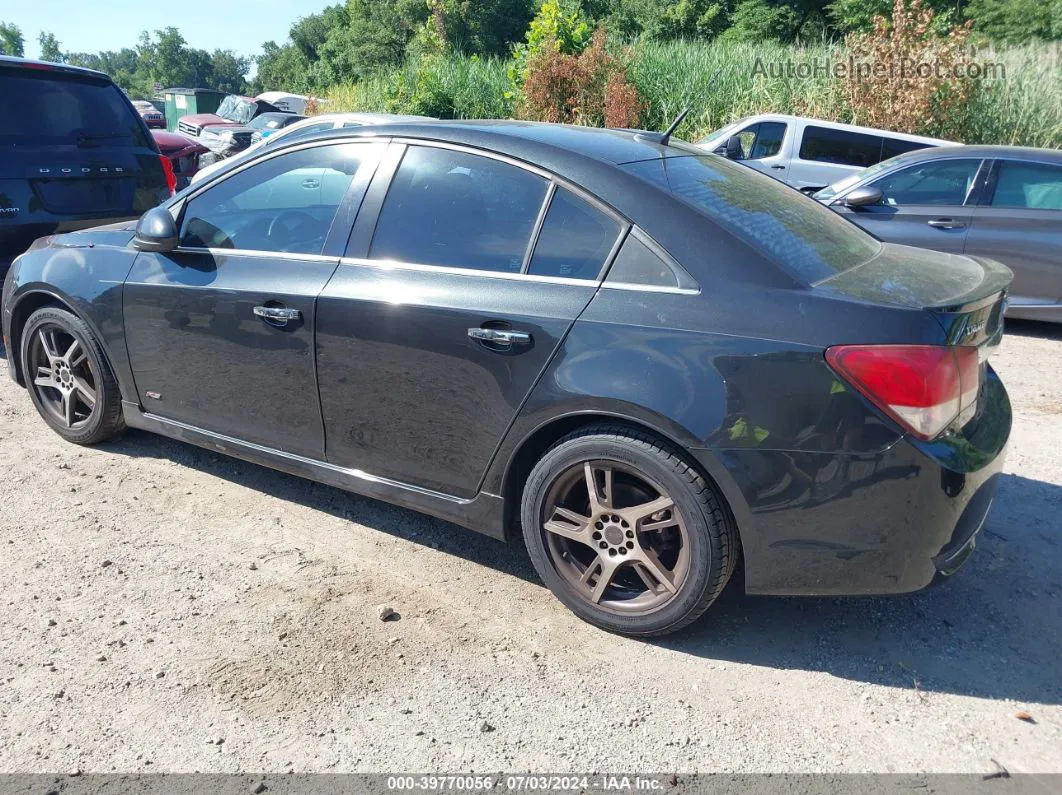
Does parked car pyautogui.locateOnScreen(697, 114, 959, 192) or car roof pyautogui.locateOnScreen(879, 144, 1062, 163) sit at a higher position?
car roof pyautogui.locateOnScreen(879, 144, 1062, 163)

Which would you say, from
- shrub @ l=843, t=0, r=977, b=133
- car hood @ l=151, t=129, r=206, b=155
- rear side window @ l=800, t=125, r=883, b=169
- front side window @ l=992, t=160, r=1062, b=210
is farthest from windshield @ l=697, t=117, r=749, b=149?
car hood @ l=151, t=129, r=206, b=155

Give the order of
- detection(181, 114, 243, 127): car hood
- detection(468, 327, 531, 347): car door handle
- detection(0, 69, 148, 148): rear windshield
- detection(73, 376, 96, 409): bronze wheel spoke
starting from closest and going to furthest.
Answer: detection(468, 327, 531, 347): car door handle, detection(73, 376, 96, 409): bronze wheel spoke, detection(0, 69, 148, 148): rear windshield, detection(181, 114, 243, 127): car hood

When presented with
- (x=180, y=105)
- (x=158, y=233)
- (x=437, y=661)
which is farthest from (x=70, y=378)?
(x=180, y=105)

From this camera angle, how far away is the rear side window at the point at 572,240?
3.11 m

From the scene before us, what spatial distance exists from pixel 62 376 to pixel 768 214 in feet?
11.9

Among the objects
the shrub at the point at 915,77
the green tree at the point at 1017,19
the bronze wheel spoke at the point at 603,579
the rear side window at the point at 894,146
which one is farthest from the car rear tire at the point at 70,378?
the green tree at the point at 1017,19

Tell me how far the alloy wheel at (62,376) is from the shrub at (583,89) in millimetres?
14013

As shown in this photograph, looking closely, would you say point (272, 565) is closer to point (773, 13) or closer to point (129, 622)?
point (129, 622)

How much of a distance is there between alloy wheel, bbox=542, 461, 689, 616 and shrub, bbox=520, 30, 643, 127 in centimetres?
1514

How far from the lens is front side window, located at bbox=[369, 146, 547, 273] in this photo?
329 centimetres

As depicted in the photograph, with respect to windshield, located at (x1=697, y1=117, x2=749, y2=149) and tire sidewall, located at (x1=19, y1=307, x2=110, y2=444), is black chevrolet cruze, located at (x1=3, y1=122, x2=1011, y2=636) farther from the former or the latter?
windshield, located at (x1=697, y1=117, x2=749, y2=149)

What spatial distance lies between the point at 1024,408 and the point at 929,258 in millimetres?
2585

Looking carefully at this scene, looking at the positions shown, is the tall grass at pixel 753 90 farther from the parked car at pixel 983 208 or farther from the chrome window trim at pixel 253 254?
the chrome window trim at pixel 253 254

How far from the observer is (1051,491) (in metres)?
4.30
